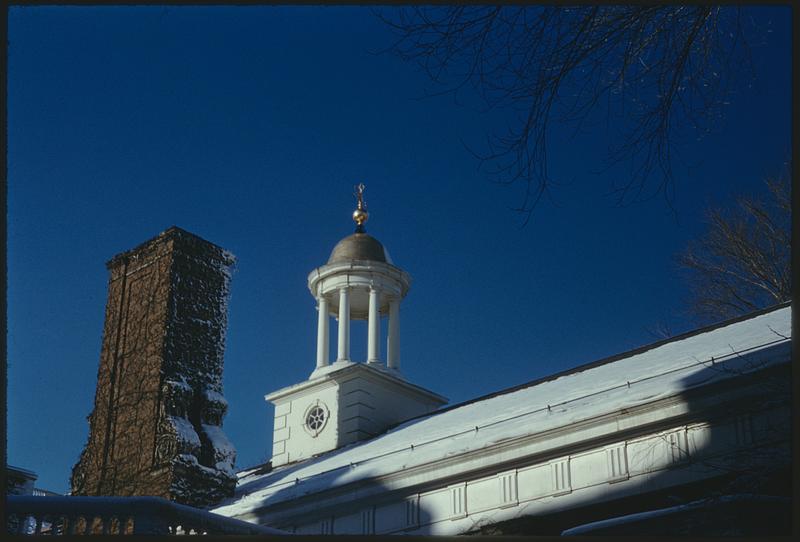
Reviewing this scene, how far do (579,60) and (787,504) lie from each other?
4175mm

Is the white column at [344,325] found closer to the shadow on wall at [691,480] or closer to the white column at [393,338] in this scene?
the white column at [393,338]

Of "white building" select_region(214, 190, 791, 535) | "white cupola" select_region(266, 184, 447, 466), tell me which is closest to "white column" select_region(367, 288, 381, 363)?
"white cupola" select_region(266, 184, 447, 466)

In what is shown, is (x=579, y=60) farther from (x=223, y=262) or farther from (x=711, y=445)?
(x=223, y=262)

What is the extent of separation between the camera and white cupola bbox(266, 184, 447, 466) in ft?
82.6

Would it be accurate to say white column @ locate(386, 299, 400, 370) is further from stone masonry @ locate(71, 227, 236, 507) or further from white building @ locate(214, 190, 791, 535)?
stone masonry @ locate(71, 227, 236, 507)

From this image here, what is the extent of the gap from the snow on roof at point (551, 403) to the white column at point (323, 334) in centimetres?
575

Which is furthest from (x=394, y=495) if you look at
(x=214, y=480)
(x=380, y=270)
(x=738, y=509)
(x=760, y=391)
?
(x=380, y=270)

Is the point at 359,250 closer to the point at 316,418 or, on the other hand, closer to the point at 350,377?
the point at 350,377

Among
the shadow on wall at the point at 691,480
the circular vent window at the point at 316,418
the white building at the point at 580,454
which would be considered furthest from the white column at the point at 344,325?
the shadow on wall at the point at 691,480

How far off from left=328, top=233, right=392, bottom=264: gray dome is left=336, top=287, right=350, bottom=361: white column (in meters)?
0.84

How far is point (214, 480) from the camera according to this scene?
17.7 metres

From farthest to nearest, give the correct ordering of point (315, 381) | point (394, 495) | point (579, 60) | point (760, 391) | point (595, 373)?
point (315, 381), point (595, 373), point (394, 495), point (760, 391), point (579, 60)

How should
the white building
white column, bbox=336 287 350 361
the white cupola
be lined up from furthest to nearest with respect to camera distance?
white column, bbox=336 287 350 361 < the white cupola < the white building

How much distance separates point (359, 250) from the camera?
1079 inches
